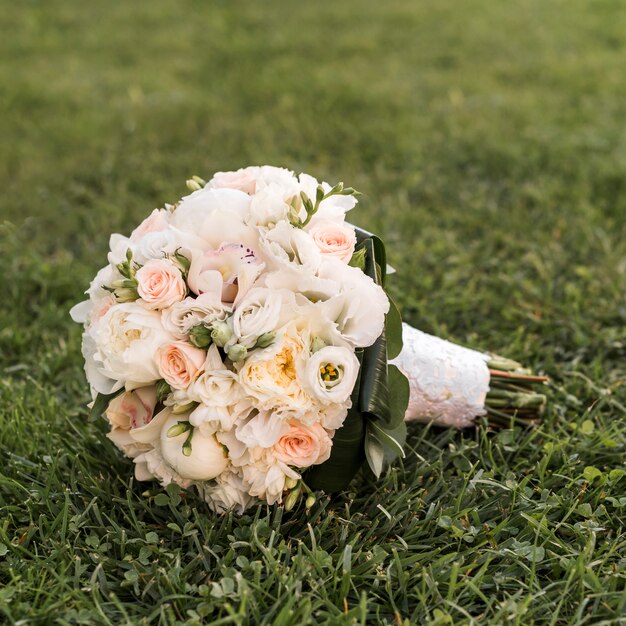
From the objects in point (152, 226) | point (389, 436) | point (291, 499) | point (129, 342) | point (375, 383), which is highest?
point (152, 226)

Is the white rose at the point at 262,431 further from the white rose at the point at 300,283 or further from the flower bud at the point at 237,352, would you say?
the white rose at the point at 300,283

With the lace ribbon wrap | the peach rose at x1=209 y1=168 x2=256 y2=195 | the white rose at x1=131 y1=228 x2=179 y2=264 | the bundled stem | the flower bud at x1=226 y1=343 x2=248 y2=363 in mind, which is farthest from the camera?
the bundled stem

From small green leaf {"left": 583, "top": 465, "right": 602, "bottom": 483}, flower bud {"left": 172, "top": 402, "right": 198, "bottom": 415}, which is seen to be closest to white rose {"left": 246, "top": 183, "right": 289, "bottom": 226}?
flower bud {"left": 172, "top": 402, "right": 198, "bottom": 415}

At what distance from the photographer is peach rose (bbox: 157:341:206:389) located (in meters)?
1.43

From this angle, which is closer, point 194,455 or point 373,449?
point 194,455

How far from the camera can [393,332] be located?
160 centimetres

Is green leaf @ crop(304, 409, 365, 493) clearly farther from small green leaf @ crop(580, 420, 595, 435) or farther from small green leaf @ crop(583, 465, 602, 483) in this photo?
small green leaf @ crop(580, 420, 595, 435)

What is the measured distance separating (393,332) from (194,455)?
45cm

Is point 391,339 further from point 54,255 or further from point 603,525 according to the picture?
point 54,255

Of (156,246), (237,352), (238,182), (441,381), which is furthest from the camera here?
(441,381)

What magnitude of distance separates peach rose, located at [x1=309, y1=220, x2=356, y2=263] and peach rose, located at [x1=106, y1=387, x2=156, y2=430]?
0.42 meters

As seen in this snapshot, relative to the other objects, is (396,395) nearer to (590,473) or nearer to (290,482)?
(290,482)

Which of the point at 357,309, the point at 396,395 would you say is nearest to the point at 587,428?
the point at 396,395

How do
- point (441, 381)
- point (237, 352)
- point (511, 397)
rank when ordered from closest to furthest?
1. point (237, 352)
2. point (441, 381)
3. point (511, 397)
